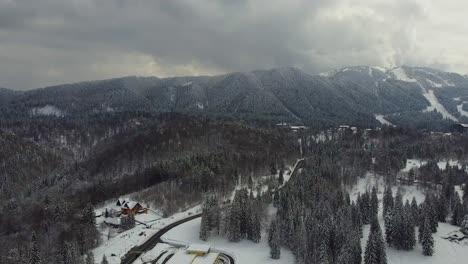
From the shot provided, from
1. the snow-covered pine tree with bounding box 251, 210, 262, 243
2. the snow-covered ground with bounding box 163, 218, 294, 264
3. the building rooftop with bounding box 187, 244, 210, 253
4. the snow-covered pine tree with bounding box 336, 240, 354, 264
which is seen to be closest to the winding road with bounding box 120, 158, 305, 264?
the snow-covered ground with bounding box 163, 218, 294, 264

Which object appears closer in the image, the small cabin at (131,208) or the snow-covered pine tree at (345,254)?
the snow-covered pine tree at (345,254)

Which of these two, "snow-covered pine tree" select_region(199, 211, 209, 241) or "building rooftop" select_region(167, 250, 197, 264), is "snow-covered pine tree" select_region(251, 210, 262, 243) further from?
"building rooftop" select_region(167, 250, 197, 264)

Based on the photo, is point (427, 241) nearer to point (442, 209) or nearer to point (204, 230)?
point (442, 209)

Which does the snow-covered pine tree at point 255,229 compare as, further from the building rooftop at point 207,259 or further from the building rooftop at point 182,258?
the building rooftop at point 182,258

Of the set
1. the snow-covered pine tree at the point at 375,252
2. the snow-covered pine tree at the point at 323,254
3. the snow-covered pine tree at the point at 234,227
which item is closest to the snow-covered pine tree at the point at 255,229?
the snow-covered pine tree at the point at 234,227

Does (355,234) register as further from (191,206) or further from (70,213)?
(70,213)

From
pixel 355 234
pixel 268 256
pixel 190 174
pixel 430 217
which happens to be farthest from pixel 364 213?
pixel 190 174
